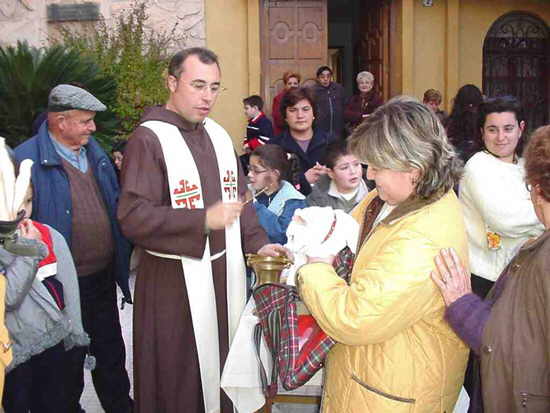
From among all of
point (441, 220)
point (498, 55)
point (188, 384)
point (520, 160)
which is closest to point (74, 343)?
point (188, 384)

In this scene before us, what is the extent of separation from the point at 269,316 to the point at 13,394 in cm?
128

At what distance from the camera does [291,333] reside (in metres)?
2.26

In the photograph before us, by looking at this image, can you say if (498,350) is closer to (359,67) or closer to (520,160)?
(520,160)

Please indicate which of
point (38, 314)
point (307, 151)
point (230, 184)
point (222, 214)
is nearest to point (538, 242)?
point (222, 214)

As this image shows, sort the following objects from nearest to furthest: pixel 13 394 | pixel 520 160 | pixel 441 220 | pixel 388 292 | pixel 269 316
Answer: pixel 388 292 < pixel 441 220 < pixel 269 316 < pixel 13 394 < pixel 520 160

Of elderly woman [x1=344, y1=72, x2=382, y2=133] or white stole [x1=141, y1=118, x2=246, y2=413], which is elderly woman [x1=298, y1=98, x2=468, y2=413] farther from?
elderly woman [x1=344, y1=72, x2=382, y2=133]

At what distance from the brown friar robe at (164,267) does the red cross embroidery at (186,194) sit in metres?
0.05

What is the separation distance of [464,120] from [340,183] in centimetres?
102

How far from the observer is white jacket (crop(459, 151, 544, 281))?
329cm

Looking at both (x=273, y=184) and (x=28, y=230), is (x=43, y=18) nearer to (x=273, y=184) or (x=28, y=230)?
(x=273, y=184)

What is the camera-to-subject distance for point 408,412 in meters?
2.08

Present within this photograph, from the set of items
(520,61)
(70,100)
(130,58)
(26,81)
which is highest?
(520,61)

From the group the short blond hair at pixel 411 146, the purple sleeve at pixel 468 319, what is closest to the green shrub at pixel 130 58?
the short blond hair at pixel 411 146

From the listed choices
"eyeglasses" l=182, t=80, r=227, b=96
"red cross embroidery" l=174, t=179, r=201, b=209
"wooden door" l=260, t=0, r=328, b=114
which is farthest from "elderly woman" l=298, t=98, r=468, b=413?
"wooden door" l=260, t=0, r=328, b=114
